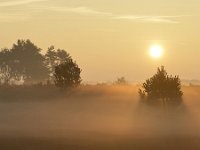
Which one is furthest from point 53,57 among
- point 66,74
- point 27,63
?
point 66,74

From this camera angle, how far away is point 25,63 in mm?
122500

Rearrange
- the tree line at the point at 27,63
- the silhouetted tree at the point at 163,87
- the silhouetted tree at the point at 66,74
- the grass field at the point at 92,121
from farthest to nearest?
the tree line at the point at 27,63, the silhouetted tree at the point at 66,74, the silhouetted tree at the point at 163,87, the grass field at the point at 92,121

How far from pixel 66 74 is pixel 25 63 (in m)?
59.8

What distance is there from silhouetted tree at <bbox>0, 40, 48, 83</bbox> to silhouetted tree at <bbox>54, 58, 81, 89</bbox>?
2188 inches

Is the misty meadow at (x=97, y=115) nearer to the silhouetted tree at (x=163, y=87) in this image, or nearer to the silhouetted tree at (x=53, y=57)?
the silhouetted tree at (x=163, y=87)

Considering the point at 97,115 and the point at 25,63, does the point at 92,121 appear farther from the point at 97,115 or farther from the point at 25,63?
the point at 25,63

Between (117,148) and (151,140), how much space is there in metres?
4.74

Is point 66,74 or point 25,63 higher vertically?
point 25,63

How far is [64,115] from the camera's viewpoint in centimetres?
4906

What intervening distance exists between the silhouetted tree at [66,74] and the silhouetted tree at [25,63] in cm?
5558

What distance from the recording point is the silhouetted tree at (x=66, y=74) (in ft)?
208

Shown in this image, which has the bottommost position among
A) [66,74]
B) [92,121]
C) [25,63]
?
[92,121]

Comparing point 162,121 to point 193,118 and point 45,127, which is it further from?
point 45,127

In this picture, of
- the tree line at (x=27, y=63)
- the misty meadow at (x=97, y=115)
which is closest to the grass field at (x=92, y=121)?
the misty meadow at (x=97, y=115)
